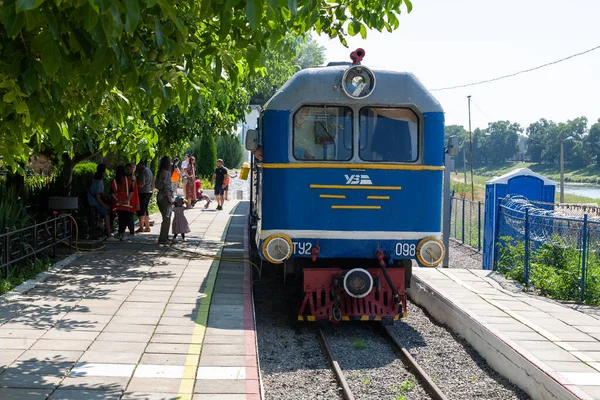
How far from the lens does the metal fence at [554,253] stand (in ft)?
34.5

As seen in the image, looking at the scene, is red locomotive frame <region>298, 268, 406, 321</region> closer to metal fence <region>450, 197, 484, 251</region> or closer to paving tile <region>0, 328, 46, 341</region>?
paving tile <region>0, 328, 46, 341</region>

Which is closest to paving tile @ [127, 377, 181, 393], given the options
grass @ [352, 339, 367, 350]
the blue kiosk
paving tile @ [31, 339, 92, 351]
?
paving tile @ [31, 339, 92, 351]

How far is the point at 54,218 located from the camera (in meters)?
12.4

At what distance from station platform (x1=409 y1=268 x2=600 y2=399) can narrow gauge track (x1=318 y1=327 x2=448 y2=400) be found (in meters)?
0.87

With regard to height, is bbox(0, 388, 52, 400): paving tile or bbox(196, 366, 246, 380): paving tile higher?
bbox(0, 388, 52, 400): paving tile

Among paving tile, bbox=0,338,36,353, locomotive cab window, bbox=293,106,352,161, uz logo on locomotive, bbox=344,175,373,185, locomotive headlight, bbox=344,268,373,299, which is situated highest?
locomotive cab window, bbox=293,106,352,161

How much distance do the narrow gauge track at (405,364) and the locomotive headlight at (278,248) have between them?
44.7 inches

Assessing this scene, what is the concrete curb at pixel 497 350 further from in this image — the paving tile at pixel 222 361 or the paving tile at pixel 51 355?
the paving tile at pixel 51 355

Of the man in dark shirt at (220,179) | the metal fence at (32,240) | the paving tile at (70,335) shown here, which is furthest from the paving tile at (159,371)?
the man in dark shirt at (220,179)

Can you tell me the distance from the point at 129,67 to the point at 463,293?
7110mm

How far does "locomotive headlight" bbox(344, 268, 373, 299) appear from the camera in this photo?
8.85 metres

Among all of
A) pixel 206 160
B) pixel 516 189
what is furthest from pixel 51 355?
pixel 206 160

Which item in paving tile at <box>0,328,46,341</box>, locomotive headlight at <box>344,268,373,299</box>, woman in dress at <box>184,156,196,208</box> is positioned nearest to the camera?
paving tile at <box>0,328,46,341</box>

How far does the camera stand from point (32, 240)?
37.5ft
